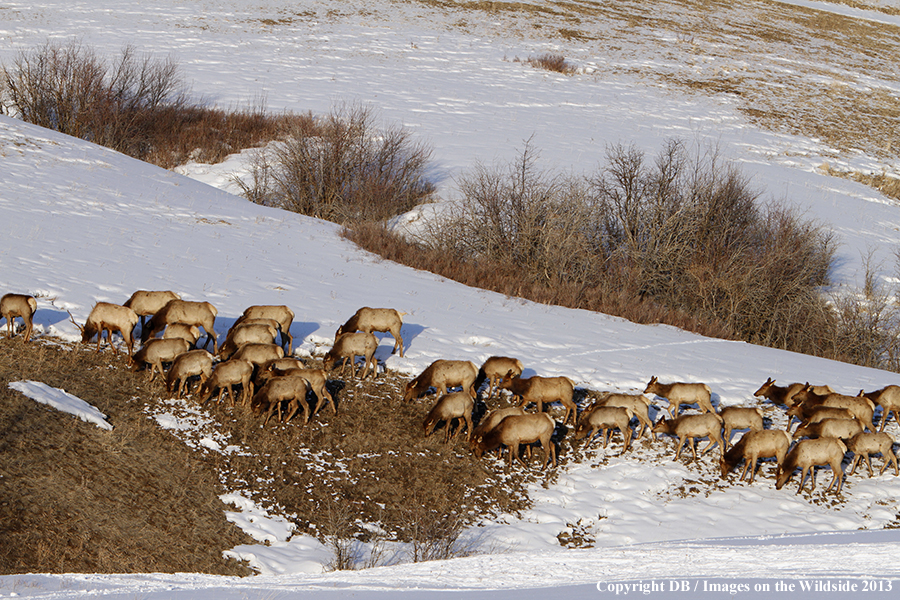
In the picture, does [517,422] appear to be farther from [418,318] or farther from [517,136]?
[517,136]

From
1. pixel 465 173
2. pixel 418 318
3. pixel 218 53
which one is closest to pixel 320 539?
→ pixel 418 318

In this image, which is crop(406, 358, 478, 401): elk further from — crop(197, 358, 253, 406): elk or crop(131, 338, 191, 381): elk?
crop(131, 338, 191, 381): elk

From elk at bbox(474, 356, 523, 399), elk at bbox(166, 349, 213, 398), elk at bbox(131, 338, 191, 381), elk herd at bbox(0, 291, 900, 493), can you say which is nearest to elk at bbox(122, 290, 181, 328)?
elk herd at bbox(0, 291, 900, 493)

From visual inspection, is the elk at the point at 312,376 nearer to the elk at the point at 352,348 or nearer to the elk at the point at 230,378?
the elk at the point at 230,378

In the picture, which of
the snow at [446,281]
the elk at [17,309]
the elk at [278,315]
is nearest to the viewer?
the snow at [446,281]

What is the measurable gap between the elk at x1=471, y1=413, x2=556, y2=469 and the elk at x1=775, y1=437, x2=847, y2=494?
13.4 ft

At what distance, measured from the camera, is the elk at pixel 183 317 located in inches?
600

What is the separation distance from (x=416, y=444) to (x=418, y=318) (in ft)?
21.7

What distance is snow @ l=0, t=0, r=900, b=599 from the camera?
8.34 meters

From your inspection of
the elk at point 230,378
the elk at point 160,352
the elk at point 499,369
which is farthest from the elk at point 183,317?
the elk at point 499,369

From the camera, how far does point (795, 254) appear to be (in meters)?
30.7

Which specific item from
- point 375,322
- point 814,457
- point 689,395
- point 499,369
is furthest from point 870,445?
point 375,322

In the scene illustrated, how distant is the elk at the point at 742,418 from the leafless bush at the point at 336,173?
22.6 meters

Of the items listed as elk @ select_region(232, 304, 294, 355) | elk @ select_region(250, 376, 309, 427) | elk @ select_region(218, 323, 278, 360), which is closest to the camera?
elk @ select_region(250, 376, 309, 427)
